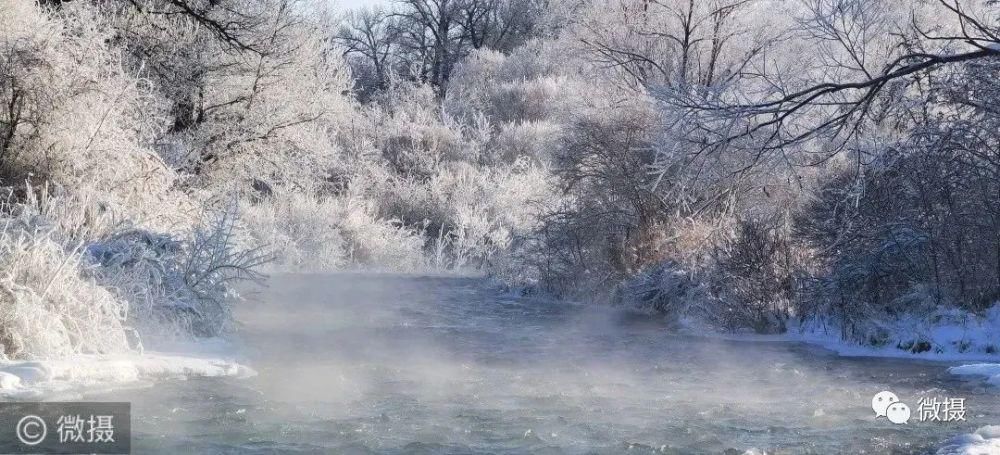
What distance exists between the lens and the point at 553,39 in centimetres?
4241

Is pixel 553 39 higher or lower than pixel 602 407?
higher

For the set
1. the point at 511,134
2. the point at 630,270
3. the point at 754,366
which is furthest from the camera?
the point at 511,134

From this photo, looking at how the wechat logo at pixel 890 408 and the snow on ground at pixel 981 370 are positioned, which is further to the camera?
the snow on ground at pixel 981 370

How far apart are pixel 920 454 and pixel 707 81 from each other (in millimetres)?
16031

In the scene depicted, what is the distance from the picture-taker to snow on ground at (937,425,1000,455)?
644 cm

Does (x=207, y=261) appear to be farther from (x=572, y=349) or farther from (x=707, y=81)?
(x=707, y=81)

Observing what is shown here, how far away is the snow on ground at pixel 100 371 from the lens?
812 cm

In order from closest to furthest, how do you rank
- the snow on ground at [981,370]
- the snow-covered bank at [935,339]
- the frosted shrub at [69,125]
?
the snow on ground at [981,370], the snow-covered bank at [935,339], the frosted shrub at [69,125]

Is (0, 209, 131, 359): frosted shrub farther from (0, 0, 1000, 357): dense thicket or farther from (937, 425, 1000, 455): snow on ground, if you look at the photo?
(937, 425, 1000, 455): snow on ground

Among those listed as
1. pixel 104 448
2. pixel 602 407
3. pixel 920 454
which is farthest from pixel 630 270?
pixel 104 448

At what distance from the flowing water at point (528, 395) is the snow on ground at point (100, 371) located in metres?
0.31

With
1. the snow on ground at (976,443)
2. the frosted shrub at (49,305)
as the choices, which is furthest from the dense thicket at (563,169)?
the snow on ground at (976,443)

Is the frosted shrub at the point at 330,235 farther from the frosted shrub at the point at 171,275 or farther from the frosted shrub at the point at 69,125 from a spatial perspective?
the frosted shrub at the point at 171,275

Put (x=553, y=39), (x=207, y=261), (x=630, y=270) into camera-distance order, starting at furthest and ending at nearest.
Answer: (x=553, y=39)
(x=630, y=270)
(x=207, y=261)
